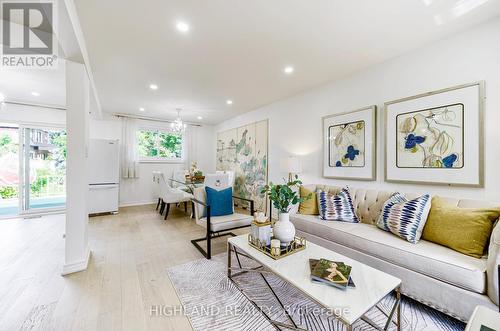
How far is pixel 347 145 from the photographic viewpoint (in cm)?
296

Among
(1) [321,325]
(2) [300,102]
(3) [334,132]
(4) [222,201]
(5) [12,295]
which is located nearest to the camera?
(1) [321,325]

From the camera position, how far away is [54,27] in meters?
1.70

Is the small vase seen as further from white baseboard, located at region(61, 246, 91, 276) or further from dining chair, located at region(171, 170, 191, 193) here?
dining chair, located at region(171, 170, 191, 193)

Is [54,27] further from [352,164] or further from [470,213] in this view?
[470,213]

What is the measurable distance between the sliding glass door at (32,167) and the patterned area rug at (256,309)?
4622 mm

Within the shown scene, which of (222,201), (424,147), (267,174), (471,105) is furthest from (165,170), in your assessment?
(471,105)

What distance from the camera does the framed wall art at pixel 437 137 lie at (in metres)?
1.92

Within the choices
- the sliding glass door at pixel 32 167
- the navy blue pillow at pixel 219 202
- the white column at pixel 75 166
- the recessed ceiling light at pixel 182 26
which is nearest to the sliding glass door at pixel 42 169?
the sliding glass door at pixel 32 167

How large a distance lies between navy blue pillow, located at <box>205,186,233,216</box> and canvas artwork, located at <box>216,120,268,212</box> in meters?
1.59

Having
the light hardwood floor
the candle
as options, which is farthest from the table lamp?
the candle

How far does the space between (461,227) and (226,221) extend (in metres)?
2.27

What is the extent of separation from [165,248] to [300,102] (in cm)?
331

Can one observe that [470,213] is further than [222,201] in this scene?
No

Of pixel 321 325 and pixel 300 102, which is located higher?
pixel 300 102
